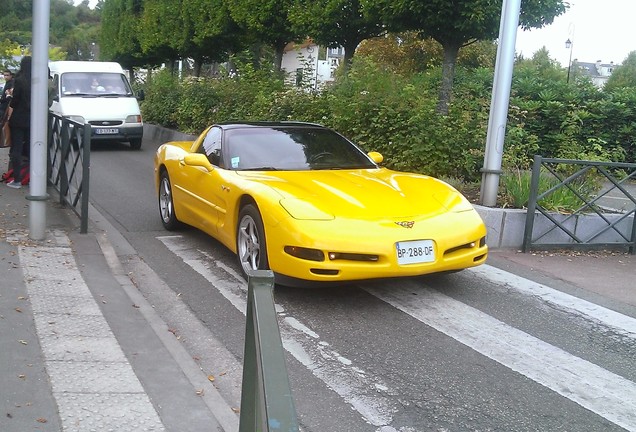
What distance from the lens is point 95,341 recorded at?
4.63 meters

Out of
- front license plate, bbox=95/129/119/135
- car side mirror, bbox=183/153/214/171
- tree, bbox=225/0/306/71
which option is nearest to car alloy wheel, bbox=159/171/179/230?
car side mirror, bbox=183/153/214/171

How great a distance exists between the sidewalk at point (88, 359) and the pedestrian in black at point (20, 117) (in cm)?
400

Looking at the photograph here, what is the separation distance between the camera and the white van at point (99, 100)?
17469mm

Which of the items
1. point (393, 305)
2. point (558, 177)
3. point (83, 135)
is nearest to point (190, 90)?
point (83, 135)

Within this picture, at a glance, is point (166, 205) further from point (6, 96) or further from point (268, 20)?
point (268, 20)

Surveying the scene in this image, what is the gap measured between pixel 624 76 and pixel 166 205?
49.5 m

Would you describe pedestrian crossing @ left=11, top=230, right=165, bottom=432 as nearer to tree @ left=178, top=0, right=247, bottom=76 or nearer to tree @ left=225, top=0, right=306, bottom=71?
tree @ left=225, top=0, right=306, bottom=71

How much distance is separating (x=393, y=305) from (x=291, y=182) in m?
1.42

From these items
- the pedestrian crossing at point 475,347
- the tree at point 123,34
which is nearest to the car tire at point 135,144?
the tree at point 123,34

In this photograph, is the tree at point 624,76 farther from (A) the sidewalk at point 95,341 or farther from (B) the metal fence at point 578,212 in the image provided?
(A) the sidewalk at point 95,341

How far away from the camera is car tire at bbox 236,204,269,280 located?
5848 millimetres

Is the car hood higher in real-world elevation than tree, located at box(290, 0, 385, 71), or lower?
lower

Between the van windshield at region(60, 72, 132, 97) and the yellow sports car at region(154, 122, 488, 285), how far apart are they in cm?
1138

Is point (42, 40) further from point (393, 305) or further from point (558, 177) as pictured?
point (558, 177)
